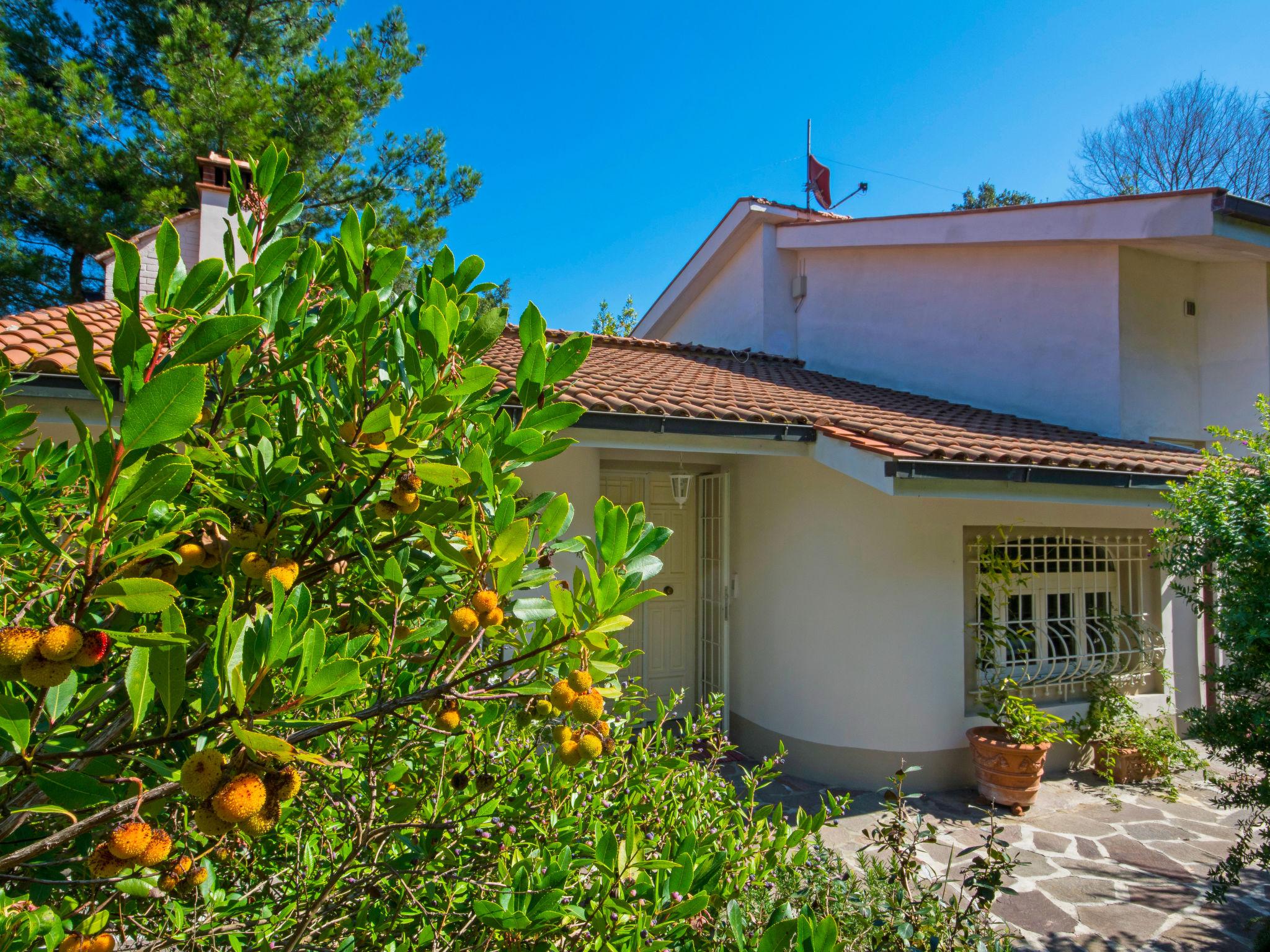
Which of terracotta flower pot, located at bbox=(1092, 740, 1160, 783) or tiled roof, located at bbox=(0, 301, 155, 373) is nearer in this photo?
tiled roof, located at bbox=(0, 301, 155, 373)

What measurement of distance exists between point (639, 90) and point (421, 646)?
1448cm

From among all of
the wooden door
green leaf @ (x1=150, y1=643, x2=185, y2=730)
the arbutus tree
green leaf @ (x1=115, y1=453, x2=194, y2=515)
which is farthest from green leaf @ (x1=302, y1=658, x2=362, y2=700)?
the wooden door

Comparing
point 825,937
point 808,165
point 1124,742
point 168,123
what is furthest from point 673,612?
point 168,123

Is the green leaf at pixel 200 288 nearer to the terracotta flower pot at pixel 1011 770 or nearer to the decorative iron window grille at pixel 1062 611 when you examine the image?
the terracotta flower pot at pixel 1011 770

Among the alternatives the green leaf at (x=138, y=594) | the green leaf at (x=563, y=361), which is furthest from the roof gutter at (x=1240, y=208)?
the green leaf at (x=138, y=594)

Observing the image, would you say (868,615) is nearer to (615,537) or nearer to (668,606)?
(668,606)

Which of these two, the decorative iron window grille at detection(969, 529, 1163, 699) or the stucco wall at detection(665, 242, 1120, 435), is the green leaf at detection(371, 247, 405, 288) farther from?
the stucco wall at detection(665, 242, 1120, 435)

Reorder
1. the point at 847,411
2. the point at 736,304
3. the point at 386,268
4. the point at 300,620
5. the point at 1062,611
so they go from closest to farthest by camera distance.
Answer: the point at 300,620
the point at 386,268
the point at 1062,611
the point at 847,411
the point at 736,304

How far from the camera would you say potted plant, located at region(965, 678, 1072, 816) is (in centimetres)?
593

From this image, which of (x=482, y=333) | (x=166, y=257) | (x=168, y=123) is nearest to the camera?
(x=166, y=257)

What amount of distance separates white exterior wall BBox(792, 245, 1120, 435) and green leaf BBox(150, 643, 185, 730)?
952cm

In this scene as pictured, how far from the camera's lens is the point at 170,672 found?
92 cm

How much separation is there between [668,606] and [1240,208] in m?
7.46

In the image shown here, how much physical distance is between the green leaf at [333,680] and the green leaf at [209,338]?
0.44 metres
